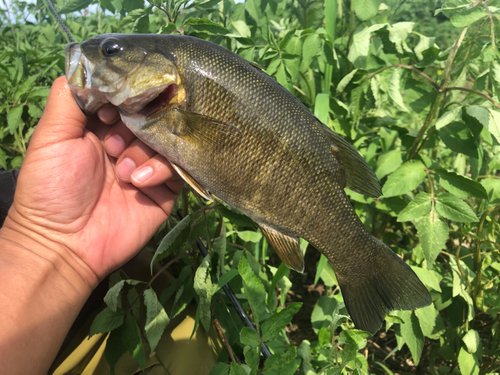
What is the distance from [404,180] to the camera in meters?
1.71

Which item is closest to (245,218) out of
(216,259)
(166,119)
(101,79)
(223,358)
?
(216,259)

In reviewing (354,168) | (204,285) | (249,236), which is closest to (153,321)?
(204,285)

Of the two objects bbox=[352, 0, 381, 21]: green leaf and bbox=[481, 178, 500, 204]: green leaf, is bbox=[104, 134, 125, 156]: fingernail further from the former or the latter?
bbox=[481, 178, 500, 204]: green leaf

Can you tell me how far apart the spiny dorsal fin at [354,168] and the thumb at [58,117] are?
1002 mm

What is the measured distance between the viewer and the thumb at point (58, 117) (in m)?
1.31

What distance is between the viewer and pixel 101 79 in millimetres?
1232

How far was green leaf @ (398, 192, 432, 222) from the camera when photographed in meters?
1.62

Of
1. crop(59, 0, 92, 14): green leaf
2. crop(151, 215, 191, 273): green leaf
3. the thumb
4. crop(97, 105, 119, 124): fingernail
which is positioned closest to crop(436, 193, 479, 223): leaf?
crop(151, 215, 191, 273): green leaf

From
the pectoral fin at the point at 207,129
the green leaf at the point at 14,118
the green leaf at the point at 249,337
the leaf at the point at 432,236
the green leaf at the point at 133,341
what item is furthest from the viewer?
the green leaf at the point at 14,118

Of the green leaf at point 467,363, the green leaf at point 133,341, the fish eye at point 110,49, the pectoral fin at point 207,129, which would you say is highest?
the fish eye at point 110,49

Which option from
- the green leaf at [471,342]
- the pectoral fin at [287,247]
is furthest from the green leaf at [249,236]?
the green leaf at [471,342]

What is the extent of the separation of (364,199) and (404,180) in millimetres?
316

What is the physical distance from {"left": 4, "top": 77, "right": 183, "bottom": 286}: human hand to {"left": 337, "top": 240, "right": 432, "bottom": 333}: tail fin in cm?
89

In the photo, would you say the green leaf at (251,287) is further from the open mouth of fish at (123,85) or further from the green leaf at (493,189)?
the green leaf at (493,189)
